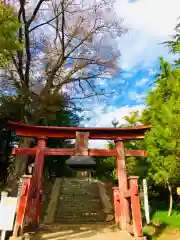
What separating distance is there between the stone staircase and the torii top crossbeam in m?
3.96

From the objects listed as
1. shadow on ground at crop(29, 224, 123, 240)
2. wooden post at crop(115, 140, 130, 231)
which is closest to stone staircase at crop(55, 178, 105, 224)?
shadow on ground at crop(29, 224, 123, 240)

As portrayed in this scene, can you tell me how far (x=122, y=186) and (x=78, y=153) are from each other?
194 cm

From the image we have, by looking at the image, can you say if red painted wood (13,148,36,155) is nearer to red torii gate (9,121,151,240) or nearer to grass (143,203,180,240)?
red torii gate (9,121,151,240)

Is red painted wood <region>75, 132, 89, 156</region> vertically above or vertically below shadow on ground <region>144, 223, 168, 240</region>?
above

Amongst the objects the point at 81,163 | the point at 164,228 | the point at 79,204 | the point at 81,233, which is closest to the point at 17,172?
the point at 79,204

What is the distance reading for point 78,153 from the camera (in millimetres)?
8508

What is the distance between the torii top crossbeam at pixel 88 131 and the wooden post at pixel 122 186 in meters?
0.39

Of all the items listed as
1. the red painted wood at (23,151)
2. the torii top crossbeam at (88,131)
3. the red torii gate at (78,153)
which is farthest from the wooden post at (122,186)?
the red painted wood at (23,151)

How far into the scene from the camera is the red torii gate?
727cm

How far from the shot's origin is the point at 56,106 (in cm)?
1535

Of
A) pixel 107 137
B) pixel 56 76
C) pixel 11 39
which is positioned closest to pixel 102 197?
pixel 107 137

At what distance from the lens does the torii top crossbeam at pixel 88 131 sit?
893 centimetres

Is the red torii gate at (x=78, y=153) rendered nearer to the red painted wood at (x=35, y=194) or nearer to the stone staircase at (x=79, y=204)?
the red painted wood at (x=35, y=194)

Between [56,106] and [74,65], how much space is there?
332 centimetres
